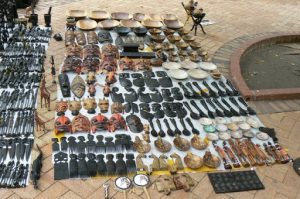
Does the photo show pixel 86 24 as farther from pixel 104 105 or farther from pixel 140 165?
pixel 140 165

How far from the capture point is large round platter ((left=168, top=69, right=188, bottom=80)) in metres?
7.66

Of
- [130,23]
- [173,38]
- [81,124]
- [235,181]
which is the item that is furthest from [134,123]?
[130,23]

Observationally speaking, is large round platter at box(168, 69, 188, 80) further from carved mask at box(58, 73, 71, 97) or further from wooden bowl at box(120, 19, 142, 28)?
wooden bowl at box(120, 19, 142, 28)

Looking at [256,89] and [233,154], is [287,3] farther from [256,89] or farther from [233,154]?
[233,154]

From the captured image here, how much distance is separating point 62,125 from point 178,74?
2930mm

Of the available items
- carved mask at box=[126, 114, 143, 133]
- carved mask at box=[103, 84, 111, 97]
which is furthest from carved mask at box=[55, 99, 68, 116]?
carved mask at box=[126, 114, 143, 133]

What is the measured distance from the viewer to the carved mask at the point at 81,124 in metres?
5.96

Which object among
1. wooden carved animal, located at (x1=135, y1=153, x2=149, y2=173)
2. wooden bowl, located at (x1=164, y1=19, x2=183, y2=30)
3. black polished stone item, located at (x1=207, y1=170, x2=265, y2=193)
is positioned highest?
wooden bowl, located at (x1=164, y1=19, x2=183, y2=30)

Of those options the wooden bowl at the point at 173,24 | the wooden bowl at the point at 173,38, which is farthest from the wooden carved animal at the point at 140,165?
the wooden bowl at the point at 173,24

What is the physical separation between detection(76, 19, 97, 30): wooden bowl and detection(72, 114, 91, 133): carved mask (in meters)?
3.75

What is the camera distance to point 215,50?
9250 millimetres

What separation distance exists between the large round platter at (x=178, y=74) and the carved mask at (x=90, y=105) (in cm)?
193

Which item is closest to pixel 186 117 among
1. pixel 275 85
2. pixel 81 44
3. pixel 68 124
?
pixel 68 124

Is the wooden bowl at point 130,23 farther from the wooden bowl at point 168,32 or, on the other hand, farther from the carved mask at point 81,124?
the carved mask at point 81,124
